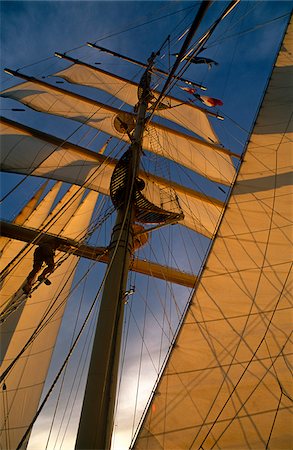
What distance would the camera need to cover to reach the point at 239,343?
123 inches

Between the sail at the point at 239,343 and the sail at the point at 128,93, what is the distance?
9.42 metres

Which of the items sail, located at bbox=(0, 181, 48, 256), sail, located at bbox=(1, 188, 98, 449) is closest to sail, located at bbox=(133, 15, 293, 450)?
sail, located at bbox=(1, 188, 98, 449)

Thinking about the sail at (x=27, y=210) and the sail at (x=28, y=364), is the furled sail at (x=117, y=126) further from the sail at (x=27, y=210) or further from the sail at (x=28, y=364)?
the sail at (x=28, y=364)

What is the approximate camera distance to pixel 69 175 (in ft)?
32.9

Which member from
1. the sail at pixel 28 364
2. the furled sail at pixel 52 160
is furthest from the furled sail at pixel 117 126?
the sail at pixel 28 364

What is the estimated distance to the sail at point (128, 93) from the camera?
44.7 ft

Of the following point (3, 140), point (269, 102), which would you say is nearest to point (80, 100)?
point (3, 140)

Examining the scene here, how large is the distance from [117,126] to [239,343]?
438 inches

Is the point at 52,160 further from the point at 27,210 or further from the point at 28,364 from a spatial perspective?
the point at 28,364

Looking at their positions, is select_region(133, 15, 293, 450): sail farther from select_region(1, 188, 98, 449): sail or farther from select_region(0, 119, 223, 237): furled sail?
select_region(0, 119, 223, 237): furled sail

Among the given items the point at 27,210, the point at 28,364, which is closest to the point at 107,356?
the point at 28,364

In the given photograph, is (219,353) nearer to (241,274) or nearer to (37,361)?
(241,274)

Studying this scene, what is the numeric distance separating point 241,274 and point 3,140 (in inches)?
360

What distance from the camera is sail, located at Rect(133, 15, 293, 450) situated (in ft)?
8.71
